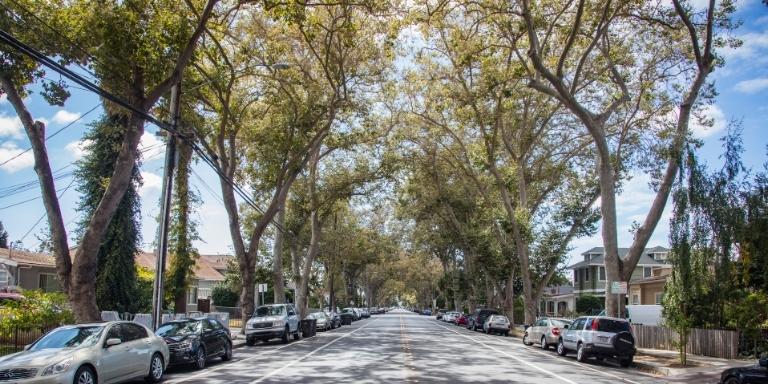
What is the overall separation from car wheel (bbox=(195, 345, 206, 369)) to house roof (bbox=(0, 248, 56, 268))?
24641mm

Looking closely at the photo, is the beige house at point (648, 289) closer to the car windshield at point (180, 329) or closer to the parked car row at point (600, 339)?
the parked car row at point (600, 339)

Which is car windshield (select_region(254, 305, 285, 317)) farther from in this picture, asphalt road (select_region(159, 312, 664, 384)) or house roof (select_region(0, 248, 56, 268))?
house roof (select_region(0, 248, 56, 268))

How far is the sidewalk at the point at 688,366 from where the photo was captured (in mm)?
16359

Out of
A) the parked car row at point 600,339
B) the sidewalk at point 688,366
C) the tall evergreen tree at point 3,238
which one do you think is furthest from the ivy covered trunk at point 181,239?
the tall evergreen tree at point 3,238

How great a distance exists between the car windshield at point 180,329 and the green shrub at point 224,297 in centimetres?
3651

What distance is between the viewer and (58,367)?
10766 mm

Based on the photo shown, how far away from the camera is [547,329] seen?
89.1 feet

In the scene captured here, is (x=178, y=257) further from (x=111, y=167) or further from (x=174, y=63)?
(x=174, y=63)

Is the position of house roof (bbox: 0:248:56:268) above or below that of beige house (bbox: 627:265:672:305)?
above

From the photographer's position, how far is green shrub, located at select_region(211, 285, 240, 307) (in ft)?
177

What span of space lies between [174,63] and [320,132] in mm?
12883

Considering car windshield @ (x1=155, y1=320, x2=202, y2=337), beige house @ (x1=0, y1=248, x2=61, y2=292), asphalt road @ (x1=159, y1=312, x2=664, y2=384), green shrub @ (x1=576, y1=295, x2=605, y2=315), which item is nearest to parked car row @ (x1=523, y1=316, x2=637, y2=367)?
asphalt road @ (x1=159, y1=312, x2=664, y2=384)

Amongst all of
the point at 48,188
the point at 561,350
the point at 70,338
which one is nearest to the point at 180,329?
the point at 48,188

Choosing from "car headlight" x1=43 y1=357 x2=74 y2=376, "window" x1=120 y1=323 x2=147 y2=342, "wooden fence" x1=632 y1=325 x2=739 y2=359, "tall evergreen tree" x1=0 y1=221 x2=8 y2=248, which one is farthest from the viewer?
"tall evergreen tree" x1=0 y1=221 x2=8 y2=248
